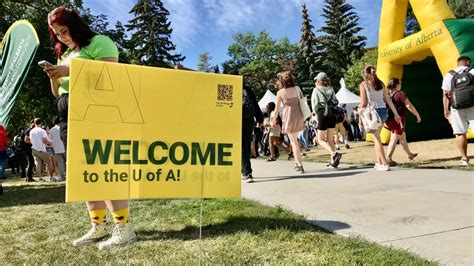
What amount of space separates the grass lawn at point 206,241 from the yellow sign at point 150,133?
482 millimetres

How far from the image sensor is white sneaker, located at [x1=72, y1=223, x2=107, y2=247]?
3490 mm

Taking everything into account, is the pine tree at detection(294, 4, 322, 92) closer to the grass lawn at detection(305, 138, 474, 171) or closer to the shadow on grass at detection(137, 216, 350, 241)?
the grass lawn at detection(305, 138, 474, 171)

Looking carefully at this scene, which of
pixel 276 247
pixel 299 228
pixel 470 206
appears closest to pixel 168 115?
pixel 276 247

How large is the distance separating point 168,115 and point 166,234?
4.31 feet

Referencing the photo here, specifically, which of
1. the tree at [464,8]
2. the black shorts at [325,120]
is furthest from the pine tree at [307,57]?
the black shorts at [325,120]

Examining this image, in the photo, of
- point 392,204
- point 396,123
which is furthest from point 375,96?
point 392,204

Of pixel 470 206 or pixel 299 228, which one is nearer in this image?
pixel 299 228

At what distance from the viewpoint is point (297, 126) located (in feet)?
25.0

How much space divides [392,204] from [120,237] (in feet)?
9.06

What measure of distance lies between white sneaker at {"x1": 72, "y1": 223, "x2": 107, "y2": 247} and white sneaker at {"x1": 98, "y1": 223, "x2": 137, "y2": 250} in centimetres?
17

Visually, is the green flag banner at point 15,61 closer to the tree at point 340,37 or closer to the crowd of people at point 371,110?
the crowd of people at point 371,110

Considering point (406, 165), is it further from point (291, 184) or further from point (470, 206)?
point (470, 206)

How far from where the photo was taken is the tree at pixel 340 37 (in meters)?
63.9

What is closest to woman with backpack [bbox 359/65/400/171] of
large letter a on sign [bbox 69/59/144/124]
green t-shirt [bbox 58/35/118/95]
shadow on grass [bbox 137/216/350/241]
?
shadow on grass [bbox 137/216/350/241]
